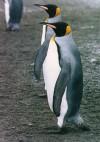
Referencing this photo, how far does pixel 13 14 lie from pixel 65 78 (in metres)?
6.29

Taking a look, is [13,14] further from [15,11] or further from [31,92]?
[31,92]

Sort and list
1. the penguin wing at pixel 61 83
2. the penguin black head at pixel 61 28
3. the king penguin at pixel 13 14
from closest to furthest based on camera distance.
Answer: the penguin wing at pixel 61 83
the penguin black head at pixel 61 28
the king penguin at pixel 13 14

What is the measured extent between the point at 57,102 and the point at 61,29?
69 centimetres

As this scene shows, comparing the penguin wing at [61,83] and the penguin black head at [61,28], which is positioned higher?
the penguin black head at [61,28]

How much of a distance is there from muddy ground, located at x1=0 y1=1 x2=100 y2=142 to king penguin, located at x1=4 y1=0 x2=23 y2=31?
180 mm

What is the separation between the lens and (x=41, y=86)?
675 cm

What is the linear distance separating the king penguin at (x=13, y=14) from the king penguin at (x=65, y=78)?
5.65 metres

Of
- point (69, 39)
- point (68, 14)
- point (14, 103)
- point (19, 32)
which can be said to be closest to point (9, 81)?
point (14, 103)

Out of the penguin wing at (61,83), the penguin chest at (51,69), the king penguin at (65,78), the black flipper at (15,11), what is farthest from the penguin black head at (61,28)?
the black flipper at (15,11)

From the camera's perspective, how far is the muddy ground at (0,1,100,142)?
4984 mm

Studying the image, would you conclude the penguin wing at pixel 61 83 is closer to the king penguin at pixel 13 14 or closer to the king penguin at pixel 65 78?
the king penguin at pixel 65 78

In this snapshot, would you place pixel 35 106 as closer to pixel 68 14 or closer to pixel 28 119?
pixel 28 119

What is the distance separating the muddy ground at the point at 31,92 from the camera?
196 inches

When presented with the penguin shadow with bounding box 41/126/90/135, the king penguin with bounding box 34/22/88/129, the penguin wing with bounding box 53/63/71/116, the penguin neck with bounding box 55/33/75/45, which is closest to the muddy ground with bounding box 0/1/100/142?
the penguin shadow with bounding box 41/126/90/135
